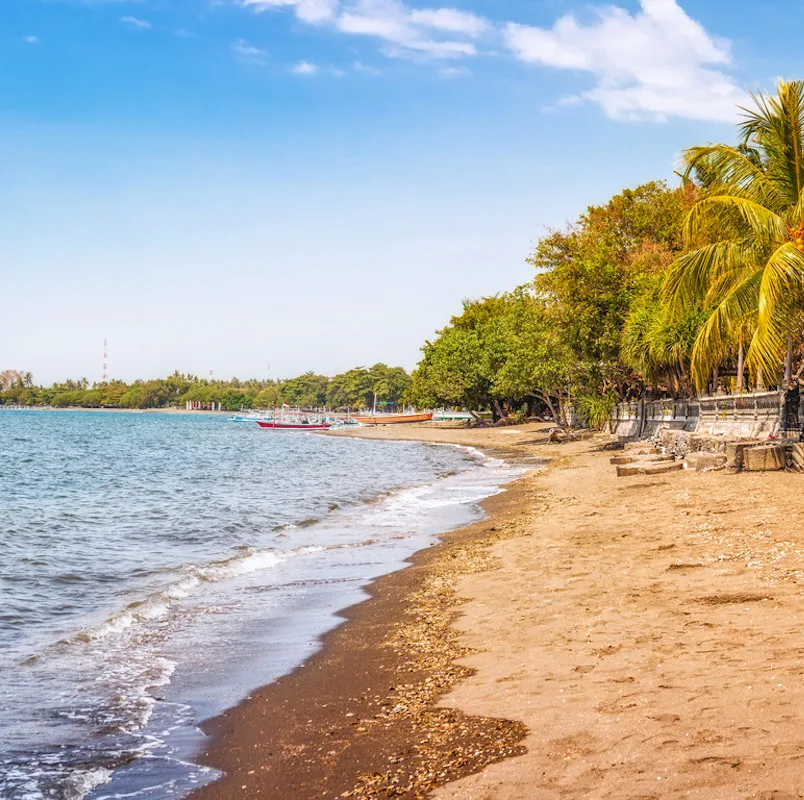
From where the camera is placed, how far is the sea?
6.39 m

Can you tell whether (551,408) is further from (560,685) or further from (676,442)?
(560,685)

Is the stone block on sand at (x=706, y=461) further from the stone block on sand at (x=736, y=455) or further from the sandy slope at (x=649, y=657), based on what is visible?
the sandy slope at (x=649, y=657)

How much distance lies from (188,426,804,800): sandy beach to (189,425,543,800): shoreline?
20 mm

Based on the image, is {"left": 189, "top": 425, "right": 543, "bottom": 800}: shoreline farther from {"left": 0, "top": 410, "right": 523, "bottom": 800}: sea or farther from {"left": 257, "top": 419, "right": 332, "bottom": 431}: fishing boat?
{"left": 257, "top": 419, "right": 332, "bottom": 431}: fishing boat

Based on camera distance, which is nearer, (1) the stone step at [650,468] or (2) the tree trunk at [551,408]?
(1) the stone step at [650,468]

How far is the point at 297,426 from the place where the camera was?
121m

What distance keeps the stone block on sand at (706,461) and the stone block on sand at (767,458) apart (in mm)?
1247

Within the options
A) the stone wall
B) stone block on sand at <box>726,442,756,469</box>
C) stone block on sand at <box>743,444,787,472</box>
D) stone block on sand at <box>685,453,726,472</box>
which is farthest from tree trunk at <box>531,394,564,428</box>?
stone block on sand at <box>743,444,787,472</box>

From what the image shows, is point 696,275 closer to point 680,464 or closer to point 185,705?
point 680,464

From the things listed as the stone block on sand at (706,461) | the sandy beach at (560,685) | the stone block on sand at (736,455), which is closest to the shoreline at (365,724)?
the sandy beach at (560,685)

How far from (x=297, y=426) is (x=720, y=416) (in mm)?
99011

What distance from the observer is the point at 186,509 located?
24.6m

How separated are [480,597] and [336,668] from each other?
264 centimetres

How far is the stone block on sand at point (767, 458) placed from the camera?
1786 cm
